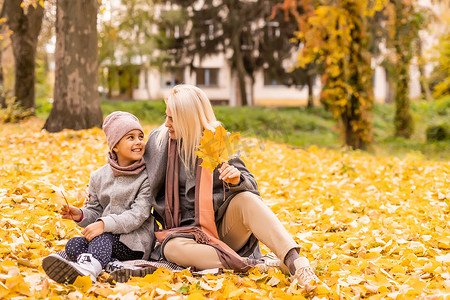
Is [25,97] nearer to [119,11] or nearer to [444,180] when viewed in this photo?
[119,11]

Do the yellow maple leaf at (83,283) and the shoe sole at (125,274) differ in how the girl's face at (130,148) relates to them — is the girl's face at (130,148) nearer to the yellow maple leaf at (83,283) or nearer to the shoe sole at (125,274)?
the shoe sole at (125,274)

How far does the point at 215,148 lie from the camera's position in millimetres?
3023

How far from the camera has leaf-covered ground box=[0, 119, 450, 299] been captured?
287 centimetres

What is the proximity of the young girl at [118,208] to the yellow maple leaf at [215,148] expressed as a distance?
48cm

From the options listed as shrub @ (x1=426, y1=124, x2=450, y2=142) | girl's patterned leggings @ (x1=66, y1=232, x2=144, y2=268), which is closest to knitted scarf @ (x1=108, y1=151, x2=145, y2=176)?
girl's patterned leggings @ (x1=66, y1=232, x2=144, y2=268)

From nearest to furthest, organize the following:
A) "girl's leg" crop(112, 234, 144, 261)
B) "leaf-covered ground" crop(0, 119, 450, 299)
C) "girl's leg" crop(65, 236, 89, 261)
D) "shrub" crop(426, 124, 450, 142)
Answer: "leaf-covered ground" crop(0, 119, 450, 299) → "girl's leg" crop(65, 236, 89, 261) → "girl's leg" crop(112, 234, 144, 261) → "shrub" crop(426, 124, 450, 142)

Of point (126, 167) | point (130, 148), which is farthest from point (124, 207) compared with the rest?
point (130, 148)

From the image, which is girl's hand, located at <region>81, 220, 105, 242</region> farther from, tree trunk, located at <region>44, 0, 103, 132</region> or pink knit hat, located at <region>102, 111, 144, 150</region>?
tree trunk, located at <region>44, 0, 103, 132</region>

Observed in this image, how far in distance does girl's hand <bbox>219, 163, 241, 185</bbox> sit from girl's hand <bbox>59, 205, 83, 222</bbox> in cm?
89

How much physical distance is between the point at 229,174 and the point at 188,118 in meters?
0.49

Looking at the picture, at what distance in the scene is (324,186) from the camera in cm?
603

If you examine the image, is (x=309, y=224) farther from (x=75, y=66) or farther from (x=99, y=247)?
(x=75, y=66)

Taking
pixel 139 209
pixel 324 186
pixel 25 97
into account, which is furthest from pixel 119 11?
pixel 139 209

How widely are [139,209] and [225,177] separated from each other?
0.60 metres
